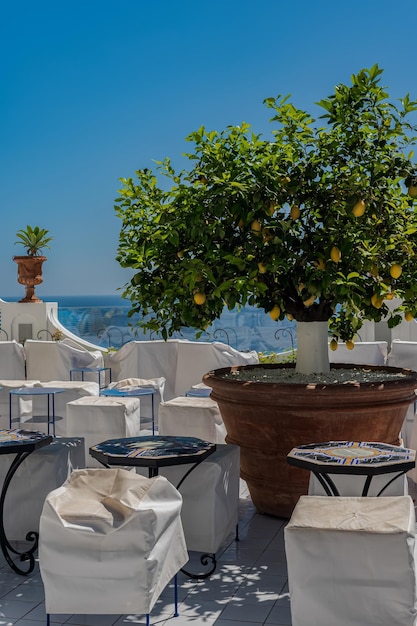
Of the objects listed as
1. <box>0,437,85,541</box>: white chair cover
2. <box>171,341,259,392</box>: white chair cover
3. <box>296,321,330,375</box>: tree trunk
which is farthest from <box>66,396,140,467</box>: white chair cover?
<box>171,341,259,392</box>: white chair cover

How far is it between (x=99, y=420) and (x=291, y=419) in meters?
2.39

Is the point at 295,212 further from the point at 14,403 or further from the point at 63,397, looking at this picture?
the point at 14,403

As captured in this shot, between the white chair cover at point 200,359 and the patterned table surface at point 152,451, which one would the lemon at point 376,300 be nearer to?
the patterned table surface at point 152,451

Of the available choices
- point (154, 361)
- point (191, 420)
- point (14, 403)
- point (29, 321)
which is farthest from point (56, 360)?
point (29, 321)

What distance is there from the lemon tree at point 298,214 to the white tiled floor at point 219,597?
139 centimetres

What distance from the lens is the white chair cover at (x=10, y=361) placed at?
377 inches

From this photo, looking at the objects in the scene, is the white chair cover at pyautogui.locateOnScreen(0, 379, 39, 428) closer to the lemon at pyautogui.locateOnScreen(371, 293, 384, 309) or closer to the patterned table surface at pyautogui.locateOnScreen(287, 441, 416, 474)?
the lemon at pyautogui.locateOnScreen(371, 293, 384, 309)

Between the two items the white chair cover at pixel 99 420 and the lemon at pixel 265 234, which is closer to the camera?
the lemon at pixel 265 234

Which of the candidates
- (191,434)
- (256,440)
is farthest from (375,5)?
(256,440)

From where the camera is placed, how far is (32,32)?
86.4 feet

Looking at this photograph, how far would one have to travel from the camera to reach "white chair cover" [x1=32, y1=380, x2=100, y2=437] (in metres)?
7.76

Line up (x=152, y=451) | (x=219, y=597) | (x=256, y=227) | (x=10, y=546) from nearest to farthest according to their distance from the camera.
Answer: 1. (x=219, y=597)
2. (x=152, y=451)
3. (x=10, y=546)
4. (x=256, y=227)

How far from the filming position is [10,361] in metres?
9.59

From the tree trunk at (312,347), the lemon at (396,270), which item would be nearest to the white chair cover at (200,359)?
the tree trunk at (312,347)
